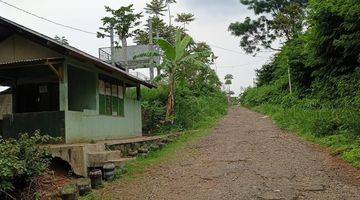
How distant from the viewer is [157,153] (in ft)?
44.0

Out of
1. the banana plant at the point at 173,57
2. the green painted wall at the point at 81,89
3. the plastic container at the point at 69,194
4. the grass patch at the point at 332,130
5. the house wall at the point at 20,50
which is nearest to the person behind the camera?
the plastic container at the point at 69,194

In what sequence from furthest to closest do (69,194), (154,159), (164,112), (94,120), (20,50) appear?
(164,112)
(94,120)
(20,50)
(154,159)
(69,194)

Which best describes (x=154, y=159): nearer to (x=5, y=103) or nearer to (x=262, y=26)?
(x=5, y=103)

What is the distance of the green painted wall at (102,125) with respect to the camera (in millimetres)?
11773

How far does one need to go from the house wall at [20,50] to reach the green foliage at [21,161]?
4.98m

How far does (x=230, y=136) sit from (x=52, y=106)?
6.69m

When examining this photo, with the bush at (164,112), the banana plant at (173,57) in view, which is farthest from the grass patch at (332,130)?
the banana plant at (173,57)

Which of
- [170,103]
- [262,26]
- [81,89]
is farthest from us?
[262,26]

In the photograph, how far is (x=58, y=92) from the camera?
14.6 meters

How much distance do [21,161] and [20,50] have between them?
6.40 meters

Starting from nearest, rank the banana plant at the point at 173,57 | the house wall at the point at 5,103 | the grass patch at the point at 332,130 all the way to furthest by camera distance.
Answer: the grass patch at the point at 332,130
the house wall at the point at 5,103
the banana plant at the point at 173,57

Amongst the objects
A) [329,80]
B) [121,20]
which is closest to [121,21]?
[121,20]

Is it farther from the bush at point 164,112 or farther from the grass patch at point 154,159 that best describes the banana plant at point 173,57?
the grass patch at point 154,159

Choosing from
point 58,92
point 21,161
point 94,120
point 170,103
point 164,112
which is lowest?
point 21,161
